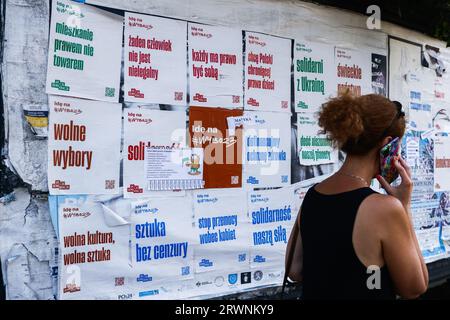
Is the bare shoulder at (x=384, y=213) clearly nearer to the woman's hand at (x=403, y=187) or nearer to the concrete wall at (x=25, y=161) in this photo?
the woman's hand at (x=403, y=187)

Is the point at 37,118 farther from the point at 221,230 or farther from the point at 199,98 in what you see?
the point at 221,230

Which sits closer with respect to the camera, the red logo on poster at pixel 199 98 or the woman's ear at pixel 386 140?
the woman's ear at pixel 386 140

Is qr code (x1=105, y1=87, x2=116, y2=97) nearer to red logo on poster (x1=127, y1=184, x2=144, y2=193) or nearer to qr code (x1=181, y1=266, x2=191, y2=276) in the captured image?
red logo on poster (x1=127, y1=184, x2=144, y2=193)

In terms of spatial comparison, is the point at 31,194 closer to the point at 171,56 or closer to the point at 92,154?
the point at 92,154

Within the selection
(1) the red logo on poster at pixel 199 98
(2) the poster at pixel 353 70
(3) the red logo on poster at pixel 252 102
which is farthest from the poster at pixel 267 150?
(2) the poster at pixel 353 70

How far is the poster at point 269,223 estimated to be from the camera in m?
3.61

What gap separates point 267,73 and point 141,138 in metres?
1.16

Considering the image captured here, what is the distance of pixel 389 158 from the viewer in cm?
208

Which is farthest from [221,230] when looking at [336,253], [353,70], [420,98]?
[420,98]

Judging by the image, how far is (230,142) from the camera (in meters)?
3.48

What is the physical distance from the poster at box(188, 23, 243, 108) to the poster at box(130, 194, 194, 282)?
0.72 m

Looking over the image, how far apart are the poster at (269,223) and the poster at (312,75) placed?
73 cm

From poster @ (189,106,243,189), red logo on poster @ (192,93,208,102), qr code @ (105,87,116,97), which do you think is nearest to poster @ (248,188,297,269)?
poster @ (189,106,243,189)
